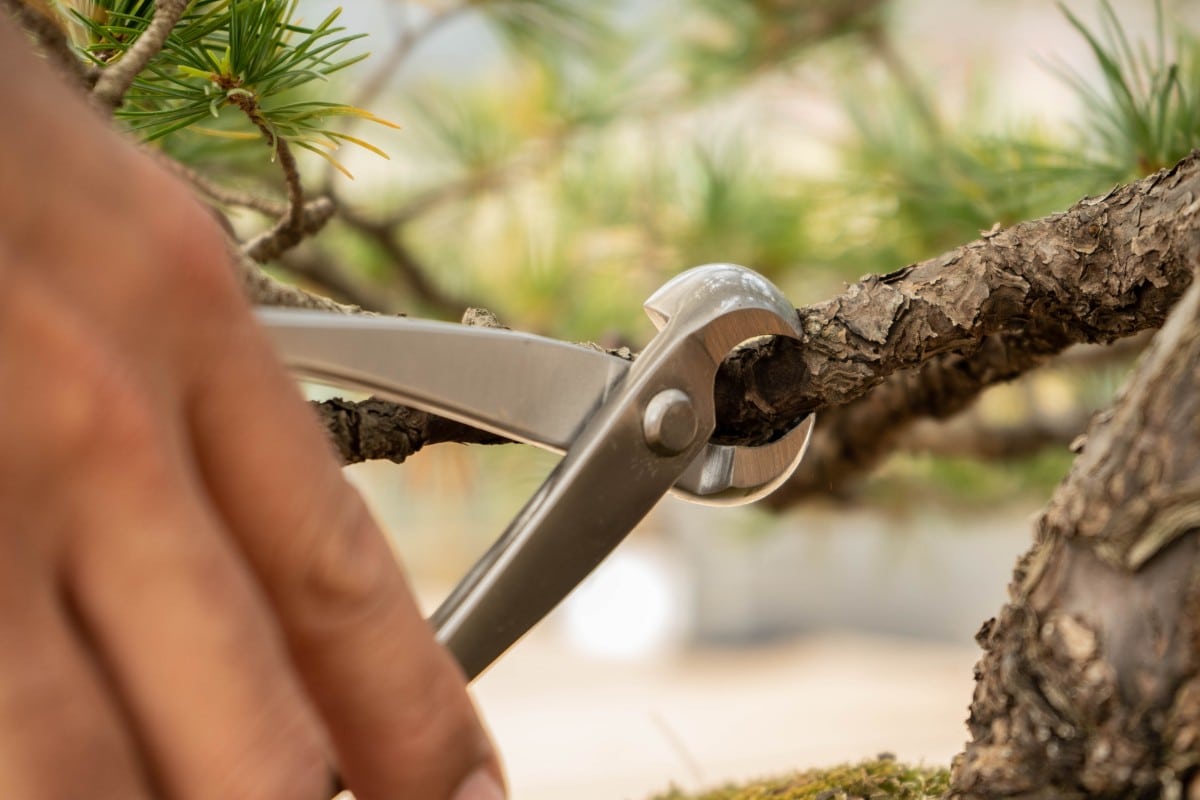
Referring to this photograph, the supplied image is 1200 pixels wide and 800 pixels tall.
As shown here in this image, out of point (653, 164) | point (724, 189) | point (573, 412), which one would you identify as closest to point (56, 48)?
point (573, 412)

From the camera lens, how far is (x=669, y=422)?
268 millimetres

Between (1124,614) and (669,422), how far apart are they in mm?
113

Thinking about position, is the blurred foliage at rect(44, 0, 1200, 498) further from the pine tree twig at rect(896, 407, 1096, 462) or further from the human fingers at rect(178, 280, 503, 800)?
the human fingers at rect(178, 280, 503, 800)

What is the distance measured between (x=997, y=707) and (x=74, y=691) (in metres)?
0.18

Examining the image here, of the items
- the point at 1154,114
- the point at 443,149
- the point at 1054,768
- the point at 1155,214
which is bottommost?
the point at 1054,768

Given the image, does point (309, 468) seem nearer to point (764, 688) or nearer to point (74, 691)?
point (74, 691)

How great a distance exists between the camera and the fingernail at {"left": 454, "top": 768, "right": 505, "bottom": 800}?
213mm

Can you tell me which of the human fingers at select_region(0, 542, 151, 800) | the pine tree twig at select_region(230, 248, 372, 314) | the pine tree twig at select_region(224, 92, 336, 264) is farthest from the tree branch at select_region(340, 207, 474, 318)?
the human fingers at select_region(0, 542, 151, 800)

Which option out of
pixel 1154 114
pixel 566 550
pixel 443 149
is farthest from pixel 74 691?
pixel 443 149

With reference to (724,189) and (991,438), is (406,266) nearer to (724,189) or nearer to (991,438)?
(724,189)

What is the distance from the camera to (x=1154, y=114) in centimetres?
52

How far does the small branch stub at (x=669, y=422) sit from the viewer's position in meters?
0.27

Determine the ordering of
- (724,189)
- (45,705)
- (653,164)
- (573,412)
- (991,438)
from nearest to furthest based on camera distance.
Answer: (45,705) → (573,412) → (991,438) → (724,189) → (653,164)

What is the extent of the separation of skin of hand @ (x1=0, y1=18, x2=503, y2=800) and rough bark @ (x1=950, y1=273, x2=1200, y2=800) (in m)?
0.14
